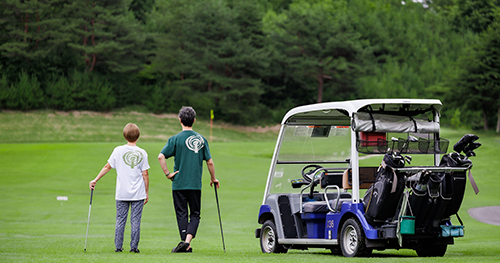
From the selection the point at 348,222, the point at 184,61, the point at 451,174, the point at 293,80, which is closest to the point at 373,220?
the point at 348,222

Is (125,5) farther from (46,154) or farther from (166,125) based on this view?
(46,154)

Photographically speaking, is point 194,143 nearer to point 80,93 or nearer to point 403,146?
point 403,146

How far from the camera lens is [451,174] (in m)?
6.17

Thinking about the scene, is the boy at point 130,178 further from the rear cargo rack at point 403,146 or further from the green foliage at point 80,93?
the green foliage at point 80,93

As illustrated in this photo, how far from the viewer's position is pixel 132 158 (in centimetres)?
661

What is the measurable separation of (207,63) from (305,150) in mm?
50377

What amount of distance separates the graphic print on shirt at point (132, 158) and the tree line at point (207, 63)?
45385mm

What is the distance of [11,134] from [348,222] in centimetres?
4506

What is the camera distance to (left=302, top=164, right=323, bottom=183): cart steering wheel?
7.71m

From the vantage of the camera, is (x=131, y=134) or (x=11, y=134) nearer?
(x=131, y=134)

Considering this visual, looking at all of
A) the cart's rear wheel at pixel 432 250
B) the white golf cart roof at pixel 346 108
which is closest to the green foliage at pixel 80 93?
the white golf cart roof at pixel 346 108

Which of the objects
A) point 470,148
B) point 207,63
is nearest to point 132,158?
point 470,148

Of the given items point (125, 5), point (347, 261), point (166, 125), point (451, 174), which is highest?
point (125, 5)

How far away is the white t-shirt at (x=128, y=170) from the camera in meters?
6.59
